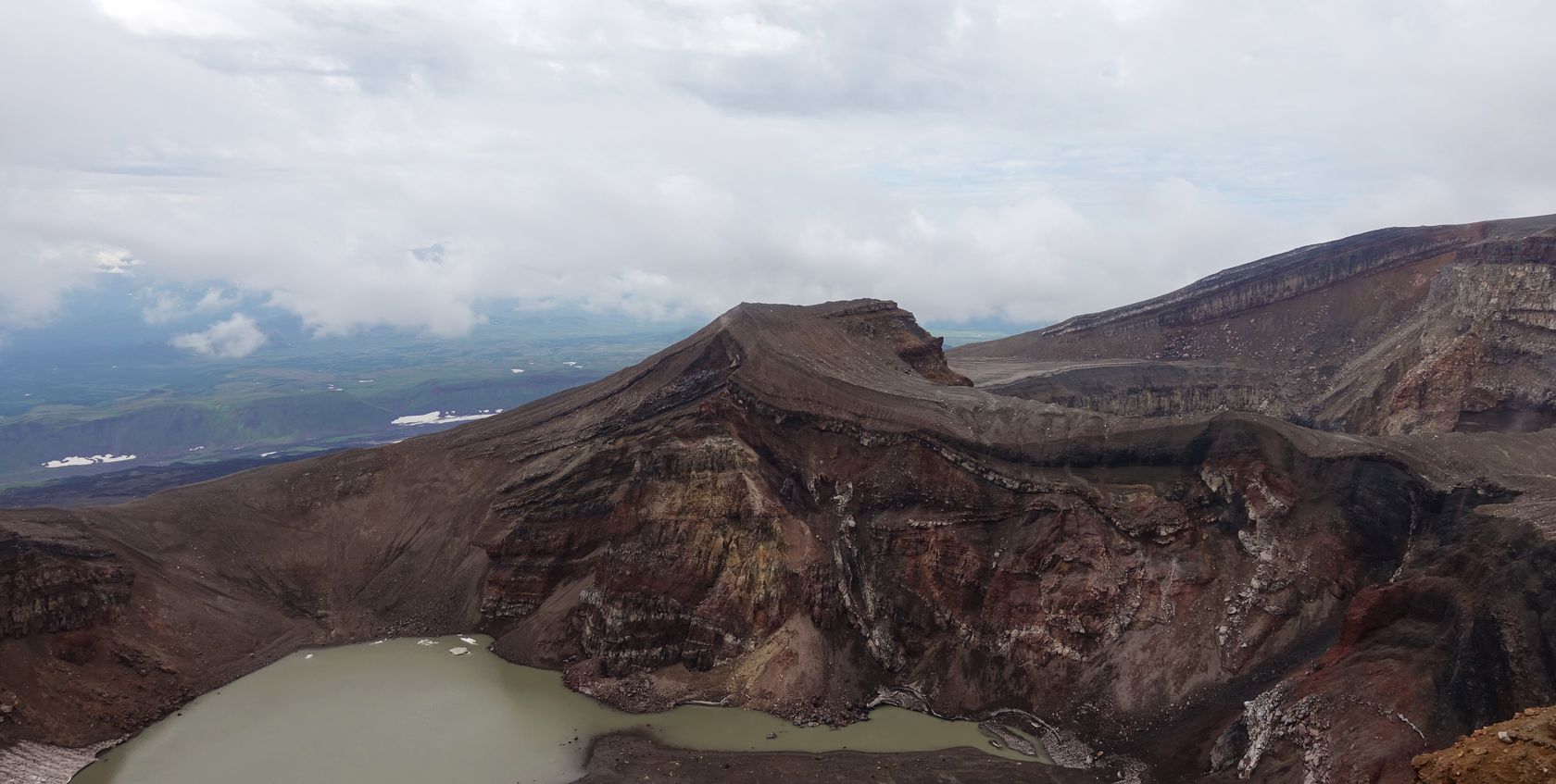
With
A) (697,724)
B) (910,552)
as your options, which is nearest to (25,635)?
(697,724)

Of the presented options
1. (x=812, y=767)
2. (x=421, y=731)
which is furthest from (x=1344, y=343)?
(x=421, y=731)

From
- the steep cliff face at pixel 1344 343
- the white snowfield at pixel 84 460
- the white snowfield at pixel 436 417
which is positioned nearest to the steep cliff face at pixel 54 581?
the steep cliff face at pixel 1344 343

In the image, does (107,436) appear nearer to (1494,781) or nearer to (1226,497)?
(1226,497)

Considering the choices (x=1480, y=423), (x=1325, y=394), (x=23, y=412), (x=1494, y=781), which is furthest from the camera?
(x=23, y=412)

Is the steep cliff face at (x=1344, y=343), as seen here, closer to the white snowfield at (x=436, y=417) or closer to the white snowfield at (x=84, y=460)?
the white snowfield at (x=436, y=417)

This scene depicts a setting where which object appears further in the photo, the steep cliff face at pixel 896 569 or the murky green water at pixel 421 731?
the murky green water at pixel 421 731
